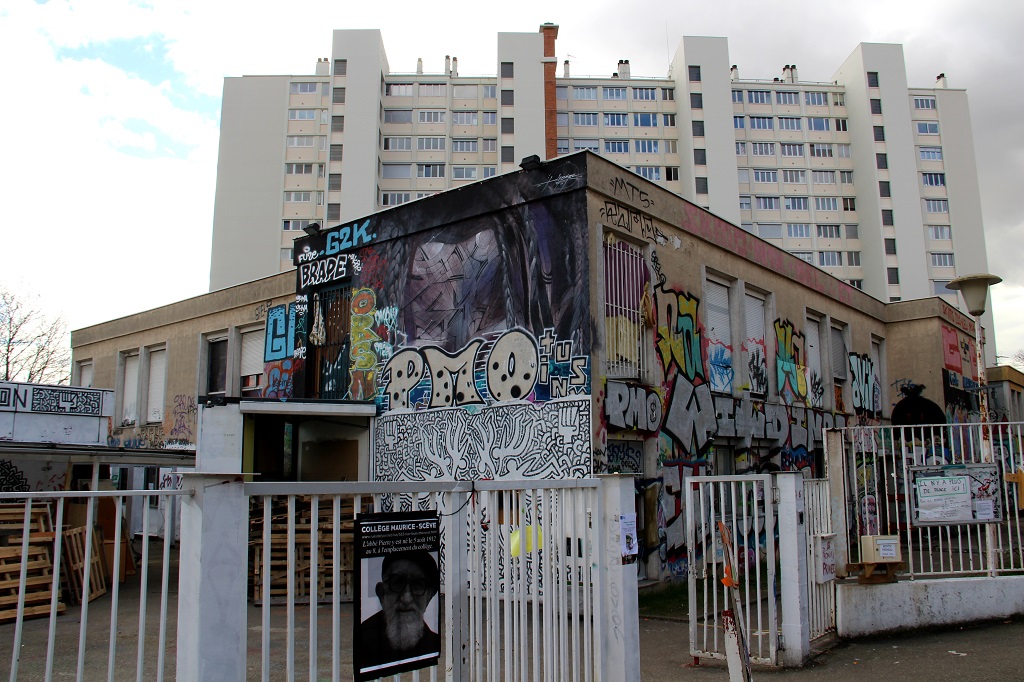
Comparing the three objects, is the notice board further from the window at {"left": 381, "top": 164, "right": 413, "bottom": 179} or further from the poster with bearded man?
the window at {"left": 381, "top": 164, "right": 413, "bottom": 179}

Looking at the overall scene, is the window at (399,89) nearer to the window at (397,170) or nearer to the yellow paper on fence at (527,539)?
the window at (397,170)

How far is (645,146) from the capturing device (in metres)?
66.8

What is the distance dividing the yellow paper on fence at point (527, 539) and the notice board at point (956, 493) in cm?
611

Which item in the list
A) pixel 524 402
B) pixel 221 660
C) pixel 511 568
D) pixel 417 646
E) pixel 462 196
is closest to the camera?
pixel 221 660

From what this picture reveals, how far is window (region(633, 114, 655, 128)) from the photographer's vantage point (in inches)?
2635

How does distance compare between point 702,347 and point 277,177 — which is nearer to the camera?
point 702,347

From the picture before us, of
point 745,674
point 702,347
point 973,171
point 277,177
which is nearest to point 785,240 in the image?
point 973,171

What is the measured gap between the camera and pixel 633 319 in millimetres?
14148

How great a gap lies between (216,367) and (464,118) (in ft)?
154

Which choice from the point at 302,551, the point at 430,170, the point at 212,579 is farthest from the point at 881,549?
the point at 430,170

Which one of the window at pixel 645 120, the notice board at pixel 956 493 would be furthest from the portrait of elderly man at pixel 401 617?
the window at pixel 645 120

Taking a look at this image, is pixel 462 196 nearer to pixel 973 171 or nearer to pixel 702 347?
pixel 702 347

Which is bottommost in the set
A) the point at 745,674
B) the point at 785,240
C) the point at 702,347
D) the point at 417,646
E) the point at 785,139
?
the point at 745,674

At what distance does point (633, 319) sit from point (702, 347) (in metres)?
2.38
